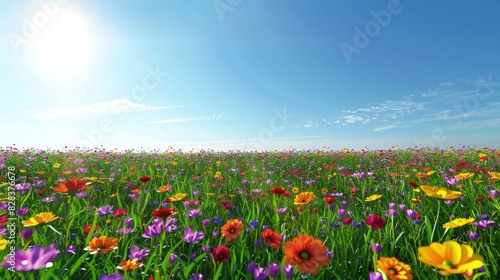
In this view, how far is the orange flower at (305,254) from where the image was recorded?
1133mm

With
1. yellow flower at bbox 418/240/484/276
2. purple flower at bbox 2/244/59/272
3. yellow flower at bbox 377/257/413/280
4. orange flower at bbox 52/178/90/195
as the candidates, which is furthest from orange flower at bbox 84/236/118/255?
yellow flower at bbox 418/240/484/276

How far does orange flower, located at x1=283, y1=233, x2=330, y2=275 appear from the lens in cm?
113

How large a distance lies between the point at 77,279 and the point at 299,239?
1424 mm

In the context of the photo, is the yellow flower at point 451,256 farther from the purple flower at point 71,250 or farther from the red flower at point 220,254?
the purple flower at point 71,250

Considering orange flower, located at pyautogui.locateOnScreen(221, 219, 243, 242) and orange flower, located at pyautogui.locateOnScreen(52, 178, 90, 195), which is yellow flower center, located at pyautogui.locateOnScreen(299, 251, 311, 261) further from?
orange flower, located at pyautogui.locateOnScreen(52, 178, 90, 195)

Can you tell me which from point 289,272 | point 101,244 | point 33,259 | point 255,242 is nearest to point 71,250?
point 101,244

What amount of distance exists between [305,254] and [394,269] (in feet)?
1.23

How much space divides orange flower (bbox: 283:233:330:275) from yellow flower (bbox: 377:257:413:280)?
0.22 m

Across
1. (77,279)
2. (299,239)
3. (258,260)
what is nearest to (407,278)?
(299,239)

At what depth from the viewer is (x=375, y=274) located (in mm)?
1206

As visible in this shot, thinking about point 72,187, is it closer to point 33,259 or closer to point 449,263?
point 33,259

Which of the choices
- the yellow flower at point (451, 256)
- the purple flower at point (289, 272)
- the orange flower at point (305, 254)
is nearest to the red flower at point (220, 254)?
the purple flower at point (289, 272)

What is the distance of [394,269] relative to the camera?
1171 millimetres

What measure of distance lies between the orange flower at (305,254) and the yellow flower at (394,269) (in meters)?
0.22
